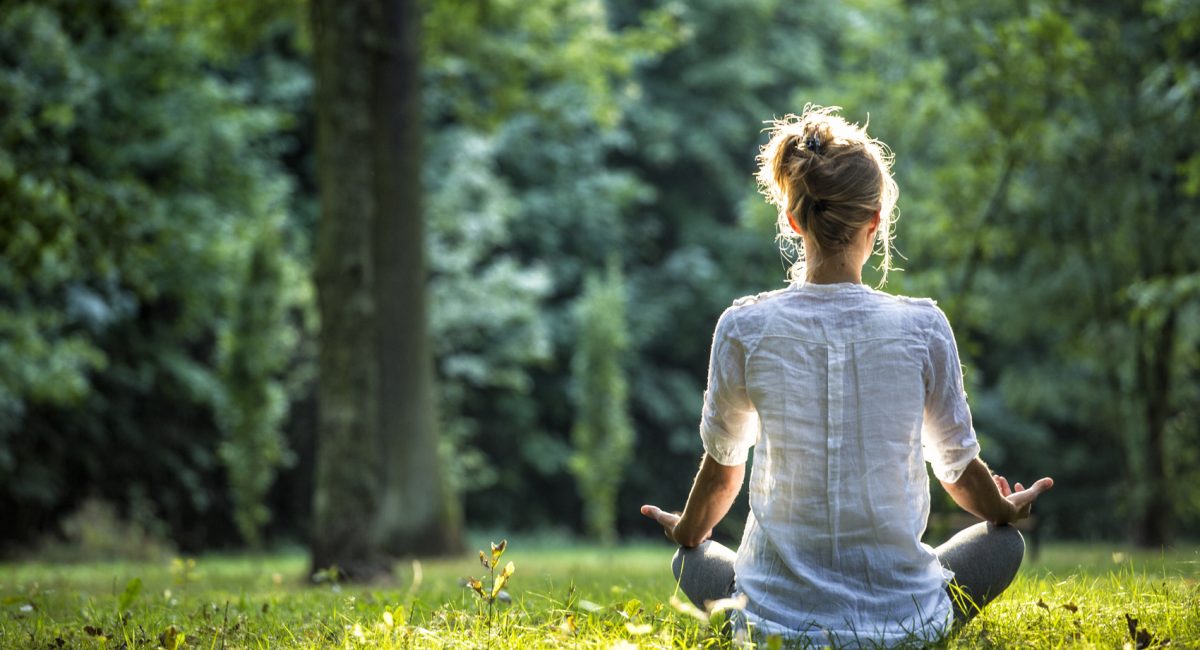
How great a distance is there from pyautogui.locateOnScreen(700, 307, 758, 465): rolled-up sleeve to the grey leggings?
34 centimetres

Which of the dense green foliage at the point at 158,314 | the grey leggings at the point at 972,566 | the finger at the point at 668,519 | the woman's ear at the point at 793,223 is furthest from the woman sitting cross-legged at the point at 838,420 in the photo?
the dense green foliage at the point at 158,314

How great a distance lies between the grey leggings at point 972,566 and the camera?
3.23m

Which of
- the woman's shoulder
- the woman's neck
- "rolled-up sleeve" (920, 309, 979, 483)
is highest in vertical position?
the woman's neck

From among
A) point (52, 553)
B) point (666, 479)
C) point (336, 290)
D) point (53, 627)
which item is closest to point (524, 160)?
point (666, 479)

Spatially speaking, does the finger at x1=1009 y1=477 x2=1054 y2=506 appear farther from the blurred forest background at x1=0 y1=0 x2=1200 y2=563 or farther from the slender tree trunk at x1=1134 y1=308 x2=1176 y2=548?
the slender tree trunk at x1=1134 y1=308 x2=1176 y2=548

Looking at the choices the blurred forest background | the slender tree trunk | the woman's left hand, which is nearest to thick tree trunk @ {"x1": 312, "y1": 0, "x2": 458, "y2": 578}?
the blurred forest background

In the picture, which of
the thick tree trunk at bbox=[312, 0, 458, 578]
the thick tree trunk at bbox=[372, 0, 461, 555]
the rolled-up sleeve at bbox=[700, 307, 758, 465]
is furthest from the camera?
the thick tree trunk at bbox=[372, 0, 461, 555]

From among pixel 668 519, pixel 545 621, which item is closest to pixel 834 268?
pixel 668 519

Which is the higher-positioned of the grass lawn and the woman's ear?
the woman's ear

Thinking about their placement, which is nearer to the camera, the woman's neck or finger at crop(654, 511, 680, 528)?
the woman's neck

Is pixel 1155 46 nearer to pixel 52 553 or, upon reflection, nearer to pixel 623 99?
pixel 623 99

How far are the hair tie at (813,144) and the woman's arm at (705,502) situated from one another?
2.70ft

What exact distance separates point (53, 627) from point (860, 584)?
2.48 m

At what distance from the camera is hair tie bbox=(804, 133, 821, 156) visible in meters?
3.00
